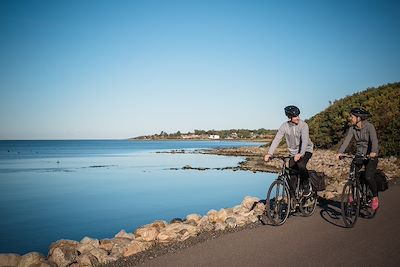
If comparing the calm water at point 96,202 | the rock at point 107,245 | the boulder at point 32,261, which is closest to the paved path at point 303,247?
the boulder at point 32,261

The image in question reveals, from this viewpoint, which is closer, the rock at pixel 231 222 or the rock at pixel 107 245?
the rock at pixel 231 222

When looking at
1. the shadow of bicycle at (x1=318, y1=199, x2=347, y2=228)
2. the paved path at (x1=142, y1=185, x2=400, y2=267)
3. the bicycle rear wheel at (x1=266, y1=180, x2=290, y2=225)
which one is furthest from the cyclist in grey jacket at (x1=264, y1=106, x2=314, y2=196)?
the paved path at (x1=142, y1=185, x2=400, y2=267)

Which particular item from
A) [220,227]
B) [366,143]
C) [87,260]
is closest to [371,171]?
[366,143]

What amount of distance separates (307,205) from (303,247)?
2.61 metres

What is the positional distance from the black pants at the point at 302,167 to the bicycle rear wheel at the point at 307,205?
49cm

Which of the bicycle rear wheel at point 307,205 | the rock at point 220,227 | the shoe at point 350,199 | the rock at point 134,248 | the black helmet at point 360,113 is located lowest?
the rock at point 134,248

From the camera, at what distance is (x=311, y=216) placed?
8.62 metres

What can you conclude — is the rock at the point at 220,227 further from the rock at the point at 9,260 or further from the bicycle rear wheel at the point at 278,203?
the rock at the point at 9,260

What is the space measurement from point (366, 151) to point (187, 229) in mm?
4410

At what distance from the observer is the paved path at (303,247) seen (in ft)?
18.1

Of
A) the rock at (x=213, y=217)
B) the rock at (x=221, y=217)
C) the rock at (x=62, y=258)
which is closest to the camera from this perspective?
the rock at (x=62, y=258)

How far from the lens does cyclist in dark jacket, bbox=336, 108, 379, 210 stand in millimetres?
7676

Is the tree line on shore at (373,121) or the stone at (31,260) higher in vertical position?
the tree line on shore at (373,121)

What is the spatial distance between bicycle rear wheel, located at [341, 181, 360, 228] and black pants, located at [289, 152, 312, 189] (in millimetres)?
927
